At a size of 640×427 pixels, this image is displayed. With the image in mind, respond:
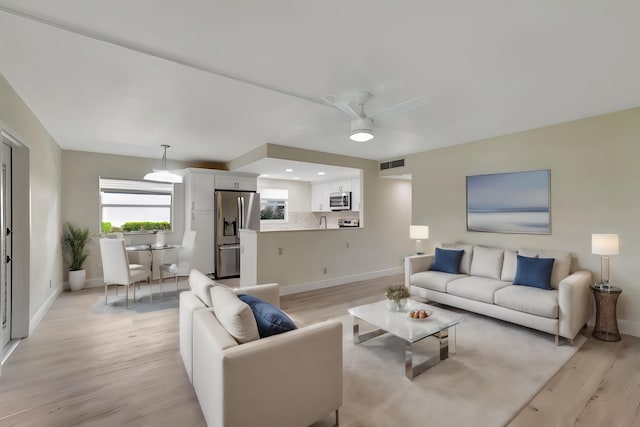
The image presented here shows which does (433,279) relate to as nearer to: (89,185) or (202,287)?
(202,287)

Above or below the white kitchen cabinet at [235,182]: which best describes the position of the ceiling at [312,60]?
above

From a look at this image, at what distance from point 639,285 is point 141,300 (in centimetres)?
642

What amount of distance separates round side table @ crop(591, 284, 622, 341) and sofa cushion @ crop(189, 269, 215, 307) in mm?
3926

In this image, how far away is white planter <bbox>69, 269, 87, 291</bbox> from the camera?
196 inches

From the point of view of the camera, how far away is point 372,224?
238 inches

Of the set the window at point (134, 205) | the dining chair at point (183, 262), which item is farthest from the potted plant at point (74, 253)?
the dining chair at point (183, 262)

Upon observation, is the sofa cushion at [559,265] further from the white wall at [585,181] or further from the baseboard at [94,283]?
the baseboard at [94,283]

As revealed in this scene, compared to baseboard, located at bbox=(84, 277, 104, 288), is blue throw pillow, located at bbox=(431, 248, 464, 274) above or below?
above

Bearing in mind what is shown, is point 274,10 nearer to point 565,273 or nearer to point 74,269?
point 565,273

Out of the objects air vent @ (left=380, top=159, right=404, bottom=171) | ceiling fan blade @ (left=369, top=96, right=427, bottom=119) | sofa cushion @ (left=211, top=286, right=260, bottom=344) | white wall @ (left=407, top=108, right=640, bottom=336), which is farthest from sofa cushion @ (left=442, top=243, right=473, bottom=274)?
sofa cushion @ (left=211, top=286, right=260, bottom=344)

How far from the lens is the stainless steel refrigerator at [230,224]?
19.7 ft

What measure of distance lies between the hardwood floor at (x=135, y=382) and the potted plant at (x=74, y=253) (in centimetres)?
173

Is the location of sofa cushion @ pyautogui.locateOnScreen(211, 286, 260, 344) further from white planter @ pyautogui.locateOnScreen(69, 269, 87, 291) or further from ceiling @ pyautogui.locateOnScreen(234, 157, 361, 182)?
white planter @ pyautogui.locateOnScreen(69, 269, 87, 291)

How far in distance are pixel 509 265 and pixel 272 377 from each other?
359 centimetres
